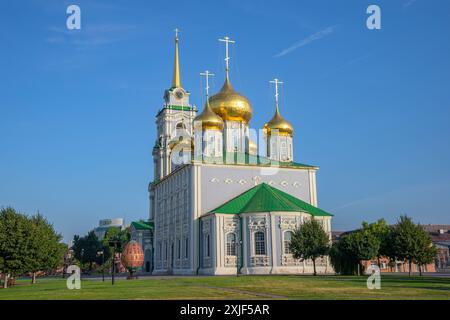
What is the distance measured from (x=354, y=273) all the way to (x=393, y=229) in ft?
17.1

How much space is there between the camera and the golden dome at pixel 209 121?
59469mm

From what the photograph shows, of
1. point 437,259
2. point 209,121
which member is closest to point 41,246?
point 209,121

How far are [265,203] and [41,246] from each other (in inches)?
835

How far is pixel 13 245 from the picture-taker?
41062mm

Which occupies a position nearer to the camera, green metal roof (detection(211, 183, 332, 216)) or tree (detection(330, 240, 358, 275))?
tree (detection(330, 240, 358, 275))

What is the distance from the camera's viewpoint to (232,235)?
50.6 m

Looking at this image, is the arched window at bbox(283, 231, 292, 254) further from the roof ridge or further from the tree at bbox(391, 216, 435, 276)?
the tree at bbox(391, 216, 435, 276)

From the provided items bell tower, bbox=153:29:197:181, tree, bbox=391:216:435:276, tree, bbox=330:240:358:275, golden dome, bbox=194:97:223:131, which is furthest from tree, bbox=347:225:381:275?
bell tower, bbox=153:29:197:181

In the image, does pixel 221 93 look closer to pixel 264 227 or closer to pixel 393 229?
pixel 264 227

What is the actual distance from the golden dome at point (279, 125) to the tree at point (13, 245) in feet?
108

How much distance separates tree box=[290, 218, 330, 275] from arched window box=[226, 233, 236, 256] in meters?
7.12

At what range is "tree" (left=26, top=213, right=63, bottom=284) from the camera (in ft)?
138

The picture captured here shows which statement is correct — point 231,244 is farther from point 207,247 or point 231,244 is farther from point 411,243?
point 411,243
